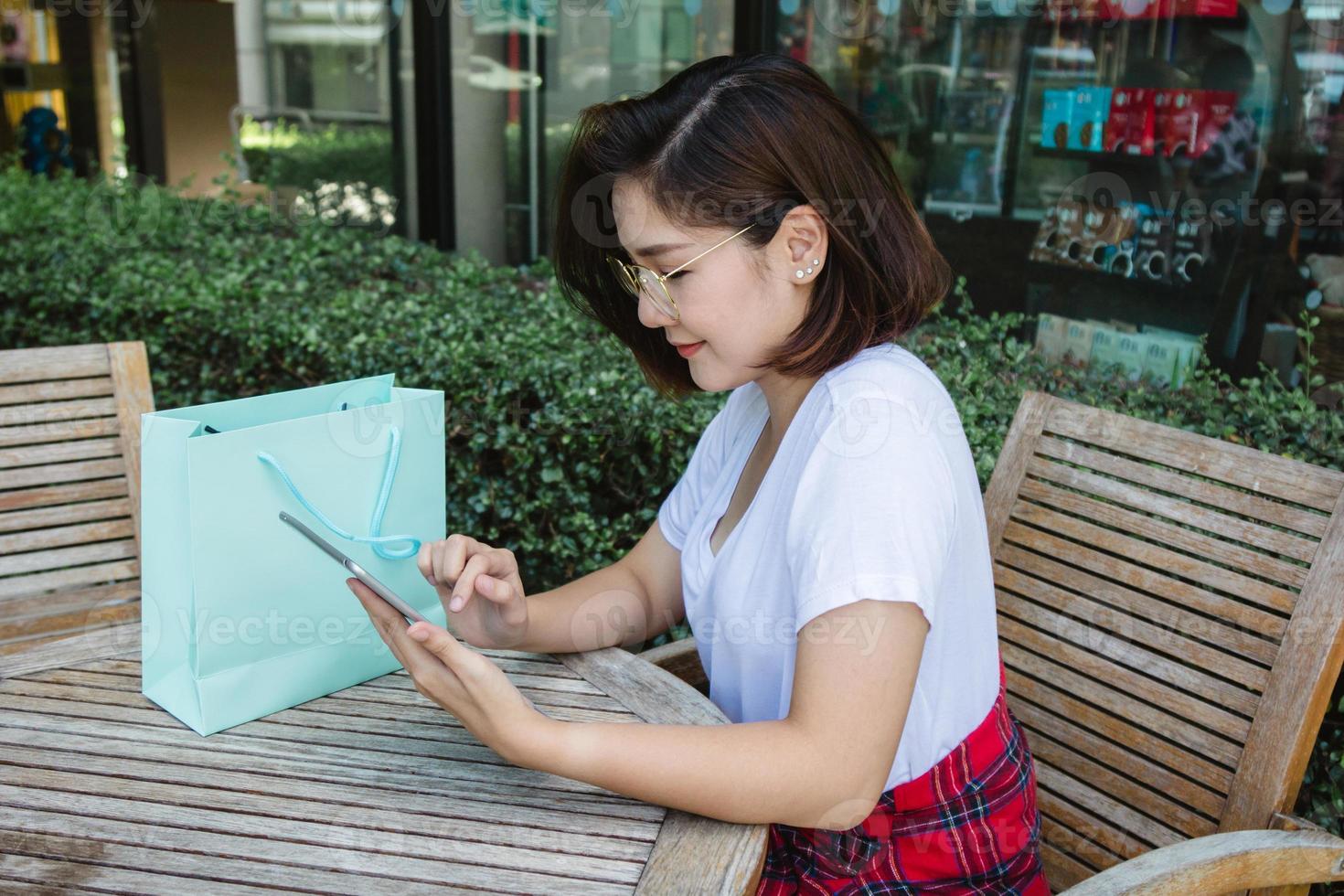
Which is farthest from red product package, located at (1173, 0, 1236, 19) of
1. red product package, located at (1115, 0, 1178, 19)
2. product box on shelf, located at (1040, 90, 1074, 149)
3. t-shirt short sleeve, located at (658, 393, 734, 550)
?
t-shirt short sleeve, located at (658, 393, 734, 550)

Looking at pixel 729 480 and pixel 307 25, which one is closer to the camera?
pixel 729 480

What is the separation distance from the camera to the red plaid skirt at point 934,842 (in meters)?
A: 1.46

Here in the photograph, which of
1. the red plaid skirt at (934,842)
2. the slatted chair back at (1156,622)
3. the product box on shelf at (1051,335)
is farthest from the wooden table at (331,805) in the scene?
the product box on shelf at (1051,335)

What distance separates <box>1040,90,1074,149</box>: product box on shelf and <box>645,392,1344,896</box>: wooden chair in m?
2.21

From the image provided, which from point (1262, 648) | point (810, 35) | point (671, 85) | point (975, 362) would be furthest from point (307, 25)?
point (1262, 648)

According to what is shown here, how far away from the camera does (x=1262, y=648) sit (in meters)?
1.63

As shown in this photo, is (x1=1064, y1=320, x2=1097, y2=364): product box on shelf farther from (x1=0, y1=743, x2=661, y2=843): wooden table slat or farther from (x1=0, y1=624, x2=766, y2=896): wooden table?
(x1=0, y1=743, x2=661, y2=843): wooden table slat

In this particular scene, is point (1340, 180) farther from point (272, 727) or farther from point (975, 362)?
point (272, 727)

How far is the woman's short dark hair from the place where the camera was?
4.78 feet

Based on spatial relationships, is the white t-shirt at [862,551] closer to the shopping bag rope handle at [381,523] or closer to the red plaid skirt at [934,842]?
the red plaid skirt at [934,842]

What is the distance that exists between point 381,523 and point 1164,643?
3.83 feet

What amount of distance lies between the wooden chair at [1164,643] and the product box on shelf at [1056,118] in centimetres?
221

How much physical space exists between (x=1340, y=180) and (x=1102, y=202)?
71 centimetres

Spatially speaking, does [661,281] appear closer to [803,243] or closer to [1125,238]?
[803,243]
